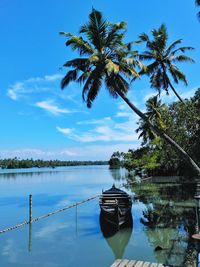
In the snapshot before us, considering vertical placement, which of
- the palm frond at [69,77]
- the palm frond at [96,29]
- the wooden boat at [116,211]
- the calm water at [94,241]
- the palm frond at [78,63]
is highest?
the palm frond at [96,29]

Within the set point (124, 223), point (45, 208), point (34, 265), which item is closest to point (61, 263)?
point (34, 265)

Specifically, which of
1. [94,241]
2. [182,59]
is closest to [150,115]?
[182,59]

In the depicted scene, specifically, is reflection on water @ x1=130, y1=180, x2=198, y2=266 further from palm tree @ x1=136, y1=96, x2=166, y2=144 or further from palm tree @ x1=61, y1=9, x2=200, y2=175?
palm tree @ x1=136, y1=96, x2=166, y2=144

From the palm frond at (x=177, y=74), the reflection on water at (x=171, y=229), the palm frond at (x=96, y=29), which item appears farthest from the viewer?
the palm frond at (x=177, y=74)

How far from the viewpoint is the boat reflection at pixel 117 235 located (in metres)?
12.0

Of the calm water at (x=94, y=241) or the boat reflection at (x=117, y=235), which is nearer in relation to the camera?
the calm water at (x=94, y=241)

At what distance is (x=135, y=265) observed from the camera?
8.22 meters

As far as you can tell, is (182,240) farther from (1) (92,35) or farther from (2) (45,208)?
(2) (45,208)

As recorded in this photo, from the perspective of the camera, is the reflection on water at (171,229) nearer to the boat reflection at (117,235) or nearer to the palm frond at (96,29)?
the boat reflection at (117,235)

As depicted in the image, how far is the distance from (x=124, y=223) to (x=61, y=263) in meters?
4.69

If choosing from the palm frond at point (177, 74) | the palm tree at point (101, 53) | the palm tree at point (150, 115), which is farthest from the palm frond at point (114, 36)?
the palm tree at point (150, 115)

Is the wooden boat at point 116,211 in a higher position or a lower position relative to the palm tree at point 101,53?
lower

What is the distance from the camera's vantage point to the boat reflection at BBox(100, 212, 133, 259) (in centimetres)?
1195

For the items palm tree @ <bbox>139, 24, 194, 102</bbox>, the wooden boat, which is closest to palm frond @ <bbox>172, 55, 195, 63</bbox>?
palm tree @ <bbox>139, 24, 194, 102</bbox>
